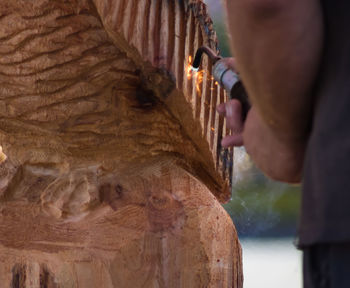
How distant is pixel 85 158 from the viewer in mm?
1590

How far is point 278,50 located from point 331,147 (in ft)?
0.42

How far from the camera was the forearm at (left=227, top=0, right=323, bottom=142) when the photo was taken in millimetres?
687

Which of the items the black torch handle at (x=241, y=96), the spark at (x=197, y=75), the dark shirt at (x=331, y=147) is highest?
the spark at (x=197, y=75)

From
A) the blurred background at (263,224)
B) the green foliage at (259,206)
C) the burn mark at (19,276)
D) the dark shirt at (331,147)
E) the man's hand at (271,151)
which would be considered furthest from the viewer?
the green foliage at (259,206)

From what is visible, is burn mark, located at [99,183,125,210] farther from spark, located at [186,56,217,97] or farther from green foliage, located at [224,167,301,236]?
green foliage, located at [224,167,301,236]

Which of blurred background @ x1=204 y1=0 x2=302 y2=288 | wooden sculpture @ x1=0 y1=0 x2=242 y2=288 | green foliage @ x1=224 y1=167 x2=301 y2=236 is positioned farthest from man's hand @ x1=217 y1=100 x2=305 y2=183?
green foliage @ x1=224 y1=167 x2=301 y2=236

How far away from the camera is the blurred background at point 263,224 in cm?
303

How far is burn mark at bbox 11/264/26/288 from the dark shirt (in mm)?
988

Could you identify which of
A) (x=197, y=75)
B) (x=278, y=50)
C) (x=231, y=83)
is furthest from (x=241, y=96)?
(x=197, y=75)

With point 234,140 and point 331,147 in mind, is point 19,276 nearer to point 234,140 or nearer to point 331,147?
point 234,140

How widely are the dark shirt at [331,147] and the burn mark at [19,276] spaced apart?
38.9 inches

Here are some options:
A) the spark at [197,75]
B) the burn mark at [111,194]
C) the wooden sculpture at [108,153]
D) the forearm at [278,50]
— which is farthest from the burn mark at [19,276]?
the forearm at [278,50]

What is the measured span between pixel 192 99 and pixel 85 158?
1.16 feet

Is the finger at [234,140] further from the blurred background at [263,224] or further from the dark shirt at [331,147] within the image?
the blurred background at [263,224]
